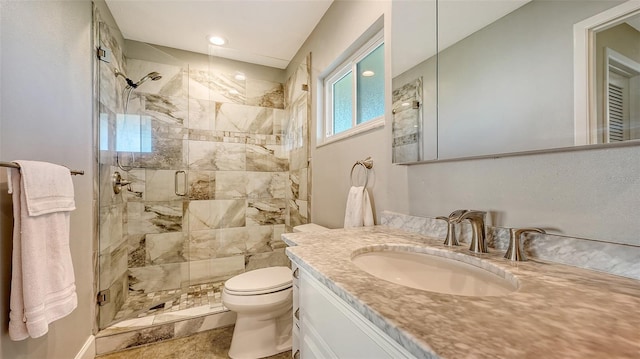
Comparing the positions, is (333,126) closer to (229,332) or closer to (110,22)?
(229,332)

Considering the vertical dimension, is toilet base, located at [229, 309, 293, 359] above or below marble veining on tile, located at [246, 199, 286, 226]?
below

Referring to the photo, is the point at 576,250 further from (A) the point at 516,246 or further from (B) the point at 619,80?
(B) the point at 619,80

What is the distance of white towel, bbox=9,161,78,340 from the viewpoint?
0.88 m

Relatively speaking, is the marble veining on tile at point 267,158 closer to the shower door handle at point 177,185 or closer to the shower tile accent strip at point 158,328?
the shower door handle at point 177,185

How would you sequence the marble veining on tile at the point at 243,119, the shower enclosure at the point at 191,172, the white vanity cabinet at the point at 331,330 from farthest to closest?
the marble veining on tile at the point at 243,119 → the shower enclosure at the point at 191,172 → the white vanity cabinet at the point at 331,330

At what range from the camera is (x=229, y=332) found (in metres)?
1.85

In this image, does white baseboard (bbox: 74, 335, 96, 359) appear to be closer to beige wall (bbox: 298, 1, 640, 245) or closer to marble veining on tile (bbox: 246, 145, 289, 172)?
marble veining on tile (bbox: 246, 145, 289, 172)

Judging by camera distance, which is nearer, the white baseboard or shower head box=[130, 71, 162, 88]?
the white baseboard

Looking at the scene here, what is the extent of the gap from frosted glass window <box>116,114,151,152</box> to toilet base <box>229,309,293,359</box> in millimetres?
1713

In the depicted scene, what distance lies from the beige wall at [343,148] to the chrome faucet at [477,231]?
39 cm

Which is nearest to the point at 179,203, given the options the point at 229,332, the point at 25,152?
the point at 229,332

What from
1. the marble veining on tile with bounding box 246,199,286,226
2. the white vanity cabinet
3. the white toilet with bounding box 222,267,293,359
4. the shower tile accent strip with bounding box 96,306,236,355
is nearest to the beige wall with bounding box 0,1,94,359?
the shower tile accent strip with bounding box 96,306,236,355

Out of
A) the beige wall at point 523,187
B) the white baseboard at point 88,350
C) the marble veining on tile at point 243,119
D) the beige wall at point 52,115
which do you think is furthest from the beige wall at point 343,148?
the white baseboard at point 88,350

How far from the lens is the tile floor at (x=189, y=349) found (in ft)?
5.21
